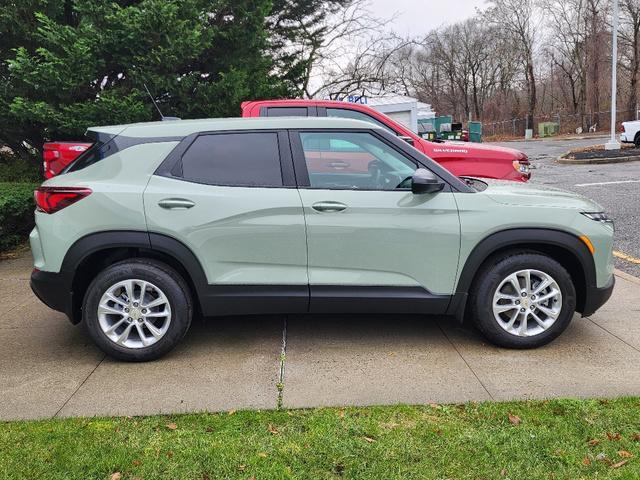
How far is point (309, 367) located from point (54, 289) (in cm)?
190

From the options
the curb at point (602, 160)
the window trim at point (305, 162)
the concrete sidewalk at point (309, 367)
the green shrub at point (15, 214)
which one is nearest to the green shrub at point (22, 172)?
the green shrub at point (15, 214)

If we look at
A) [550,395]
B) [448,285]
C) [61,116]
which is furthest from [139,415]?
[61,116]

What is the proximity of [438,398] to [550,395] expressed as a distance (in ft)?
2.33

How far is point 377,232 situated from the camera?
153 inches

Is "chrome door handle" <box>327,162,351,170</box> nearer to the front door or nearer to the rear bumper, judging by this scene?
the front door

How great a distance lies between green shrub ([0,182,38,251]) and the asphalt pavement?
7.76 metres

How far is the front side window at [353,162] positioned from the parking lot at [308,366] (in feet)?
4.15

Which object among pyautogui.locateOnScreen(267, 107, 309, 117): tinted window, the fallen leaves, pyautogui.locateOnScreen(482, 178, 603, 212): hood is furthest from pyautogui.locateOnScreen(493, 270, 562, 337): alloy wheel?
pyautogui.locateOnScreen(267, 107, 309, 117): tinted window

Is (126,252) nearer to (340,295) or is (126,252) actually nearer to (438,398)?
(340,295)

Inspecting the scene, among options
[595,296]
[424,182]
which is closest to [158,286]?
[424,182]

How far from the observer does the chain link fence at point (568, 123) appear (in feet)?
153

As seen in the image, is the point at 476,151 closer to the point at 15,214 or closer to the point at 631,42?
the point at 15,214

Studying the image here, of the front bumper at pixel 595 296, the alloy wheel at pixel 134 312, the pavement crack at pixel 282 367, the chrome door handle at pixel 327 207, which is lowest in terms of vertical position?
the pavement crack at pixel 282 367

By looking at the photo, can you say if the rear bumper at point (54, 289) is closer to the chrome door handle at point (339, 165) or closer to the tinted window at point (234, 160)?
the tinted window at point (234, 160)
